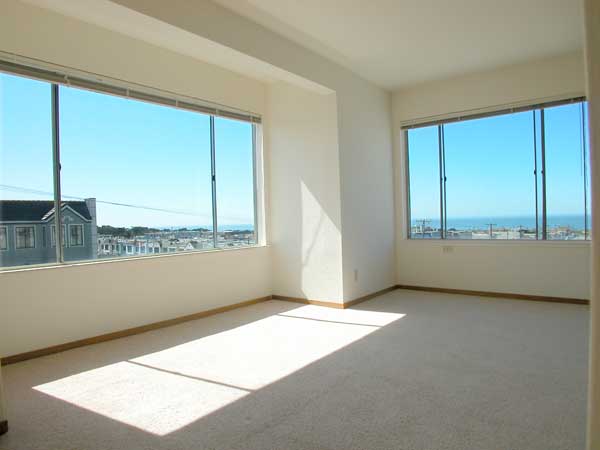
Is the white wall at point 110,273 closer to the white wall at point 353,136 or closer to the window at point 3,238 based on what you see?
the window at point 3,238

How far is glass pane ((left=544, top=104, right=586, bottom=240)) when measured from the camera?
4.70 metres

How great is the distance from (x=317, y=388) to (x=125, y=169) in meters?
2.71

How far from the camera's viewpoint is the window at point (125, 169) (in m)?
3.28

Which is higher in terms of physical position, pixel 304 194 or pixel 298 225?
pixel 304 194

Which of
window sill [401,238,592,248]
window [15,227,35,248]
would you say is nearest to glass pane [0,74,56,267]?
window [15,227,35,248]

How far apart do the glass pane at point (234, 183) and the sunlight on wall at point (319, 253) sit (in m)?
0.70

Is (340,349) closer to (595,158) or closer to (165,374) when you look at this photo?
(165,374)

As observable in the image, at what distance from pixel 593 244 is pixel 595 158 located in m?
0.24

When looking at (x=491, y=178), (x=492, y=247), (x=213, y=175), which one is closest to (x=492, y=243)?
(x=492, y=247)

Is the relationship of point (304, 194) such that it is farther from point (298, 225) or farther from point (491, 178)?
point (491, 178)

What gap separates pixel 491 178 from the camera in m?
5.34

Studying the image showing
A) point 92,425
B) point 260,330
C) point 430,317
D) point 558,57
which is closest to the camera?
point 92,425

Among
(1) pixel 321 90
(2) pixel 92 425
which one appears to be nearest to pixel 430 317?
(1) pixel 321 90

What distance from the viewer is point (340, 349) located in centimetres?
329
